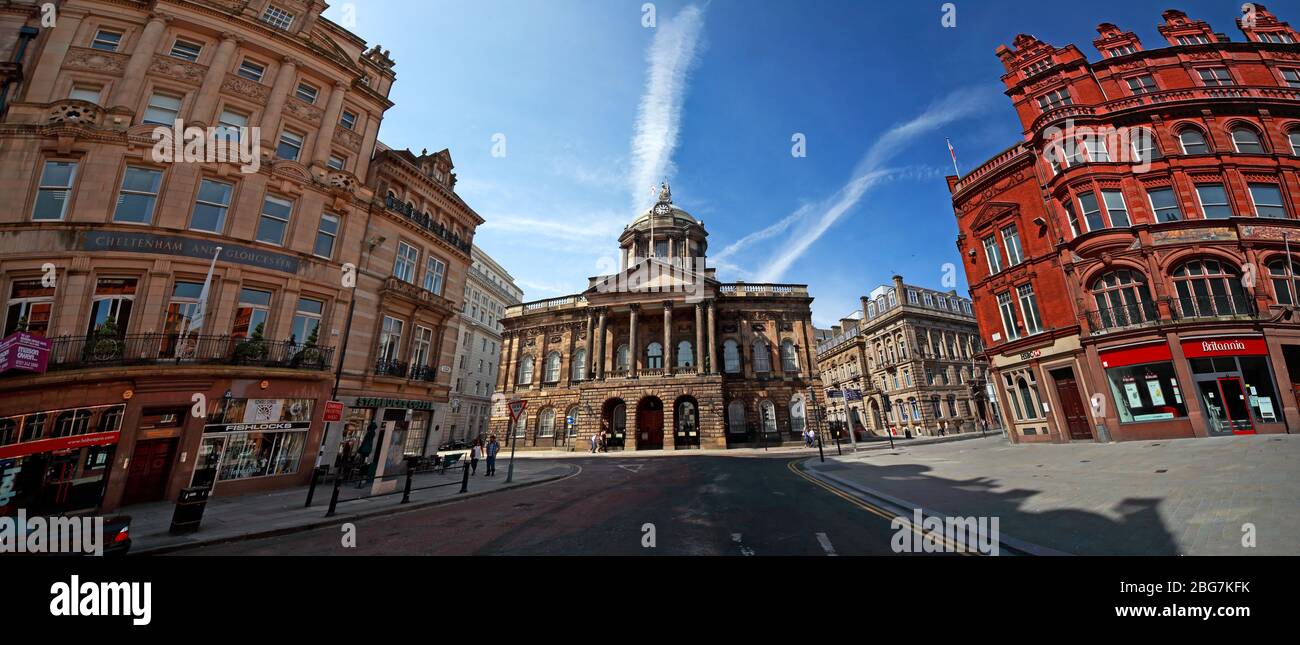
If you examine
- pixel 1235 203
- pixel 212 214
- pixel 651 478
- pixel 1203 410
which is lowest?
pixel 651 478

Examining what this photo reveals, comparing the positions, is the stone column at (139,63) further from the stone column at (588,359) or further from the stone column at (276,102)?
the stone column at (588,359)

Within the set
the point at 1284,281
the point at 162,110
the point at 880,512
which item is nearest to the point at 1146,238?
the point at 1284,281

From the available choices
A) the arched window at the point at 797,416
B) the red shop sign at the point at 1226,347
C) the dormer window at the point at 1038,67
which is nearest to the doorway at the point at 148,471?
the red shop sign at the point at 1226,347

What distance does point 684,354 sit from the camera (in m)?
39.8

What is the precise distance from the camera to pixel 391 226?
18188 millimetres

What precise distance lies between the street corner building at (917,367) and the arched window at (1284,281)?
997 inches

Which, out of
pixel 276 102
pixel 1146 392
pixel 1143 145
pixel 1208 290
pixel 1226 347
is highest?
pixel 1143 145

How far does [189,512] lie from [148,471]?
21.2ft

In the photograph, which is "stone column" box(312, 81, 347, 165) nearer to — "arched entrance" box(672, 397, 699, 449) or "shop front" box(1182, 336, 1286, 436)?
"arched entrance" box(672, 397, 699, 449)

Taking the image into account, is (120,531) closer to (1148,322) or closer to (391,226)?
(391,226)

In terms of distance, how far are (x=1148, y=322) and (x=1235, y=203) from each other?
23.5 feet

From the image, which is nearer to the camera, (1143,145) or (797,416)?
(1143,145)

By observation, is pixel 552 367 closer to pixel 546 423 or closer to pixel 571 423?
pixel 546 423
